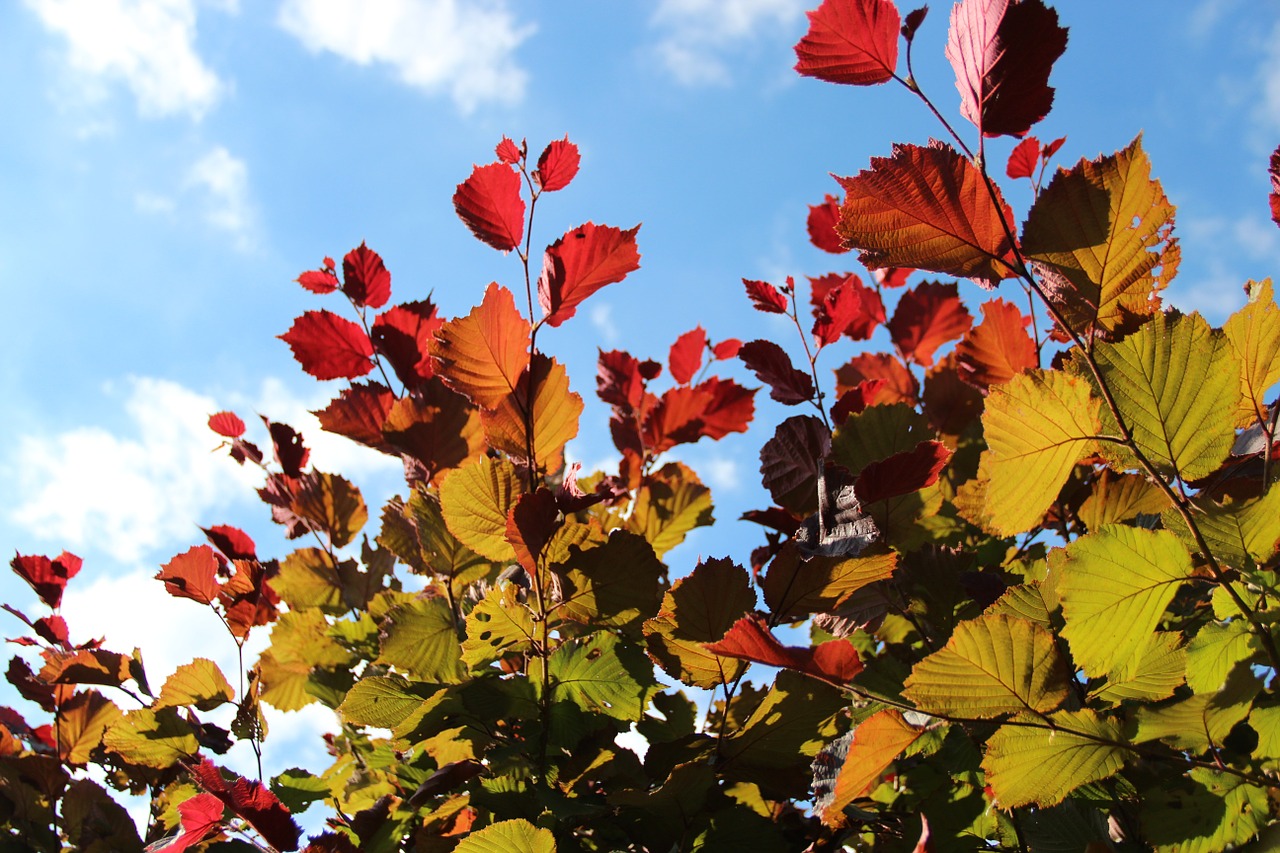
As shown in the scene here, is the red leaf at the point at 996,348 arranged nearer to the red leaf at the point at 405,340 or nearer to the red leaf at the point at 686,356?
the red leaf at the point at 686,356

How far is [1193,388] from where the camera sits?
97cm

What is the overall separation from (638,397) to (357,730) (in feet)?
3.81

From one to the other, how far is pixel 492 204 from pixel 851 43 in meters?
0.58

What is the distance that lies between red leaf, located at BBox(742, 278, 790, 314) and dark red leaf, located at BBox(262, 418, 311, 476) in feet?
3.67

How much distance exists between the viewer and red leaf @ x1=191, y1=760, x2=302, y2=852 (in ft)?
4.28

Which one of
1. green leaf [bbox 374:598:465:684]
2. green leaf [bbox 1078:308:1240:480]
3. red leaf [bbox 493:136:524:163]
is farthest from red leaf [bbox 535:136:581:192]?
green leaf [bbox 1078:308:1240:480]

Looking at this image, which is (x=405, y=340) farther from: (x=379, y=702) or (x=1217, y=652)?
(x=1217, y=652)

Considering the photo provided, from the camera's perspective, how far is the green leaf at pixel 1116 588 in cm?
95

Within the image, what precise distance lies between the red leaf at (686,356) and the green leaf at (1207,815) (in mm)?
1504

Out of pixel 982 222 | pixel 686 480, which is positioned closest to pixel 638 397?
pixel 686 480

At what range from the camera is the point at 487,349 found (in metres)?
1.30

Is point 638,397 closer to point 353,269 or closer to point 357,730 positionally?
point 353,269

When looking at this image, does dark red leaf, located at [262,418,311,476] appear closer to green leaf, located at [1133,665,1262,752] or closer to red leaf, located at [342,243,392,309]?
red leaf, located at [342,243,392,309]

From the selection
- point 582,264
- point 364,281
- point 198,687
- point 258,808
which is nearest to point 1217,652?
point 582,264
